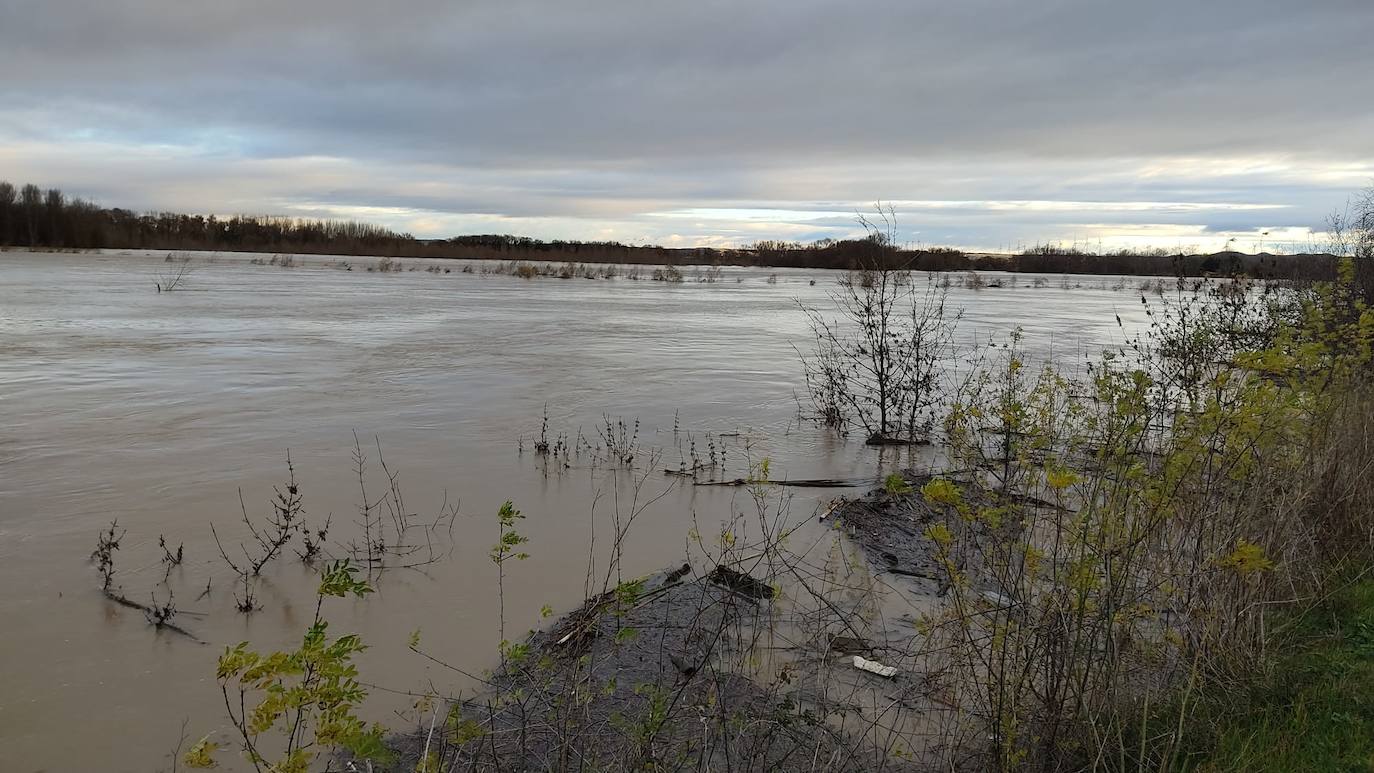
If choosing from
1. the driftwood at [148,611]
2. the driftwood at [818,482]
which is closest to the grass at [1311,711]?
the driftwood at [818,482]

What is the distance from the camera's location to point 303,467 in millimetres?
8938

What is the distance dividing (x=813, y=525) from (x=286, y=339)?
15.3 meters

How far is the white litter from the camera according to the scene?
4.84 m

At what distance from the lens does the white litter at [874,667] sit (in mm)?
4840

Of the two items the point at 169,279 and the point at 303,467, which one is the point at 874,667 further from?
the point at 169,279

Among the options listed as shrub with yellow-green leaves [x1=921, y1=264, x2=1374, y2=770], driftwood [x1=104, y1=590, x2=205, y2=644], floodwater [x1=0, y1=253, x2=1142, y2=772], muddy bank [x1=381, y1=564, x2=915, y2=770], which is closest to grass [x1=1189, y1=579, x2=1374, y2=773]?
shrub with yellow-green leaves [x1=921, y1=264, x2=1374, y2=770]

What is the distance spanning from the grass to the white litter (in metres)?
1.51

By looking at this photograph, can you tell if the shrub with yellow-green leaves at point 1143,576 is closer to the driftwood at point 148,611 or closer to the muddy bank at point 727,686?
the muddy bank at point 727,686

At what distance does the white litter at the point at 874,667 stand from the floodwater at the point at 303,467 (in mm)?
2042

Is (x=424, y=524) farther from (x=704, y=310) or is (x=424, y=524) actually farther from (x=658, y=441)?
(x=704, y=310)

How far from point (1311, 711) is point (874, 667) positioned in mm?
1964

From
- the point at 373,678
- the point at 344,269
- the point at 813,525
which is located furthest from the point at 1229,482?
the point at 344,269

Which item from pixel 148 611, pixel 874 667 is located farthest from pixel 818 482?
pixel 148 611

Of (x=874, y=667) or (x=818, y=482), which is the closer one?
(x=874, y=667)
